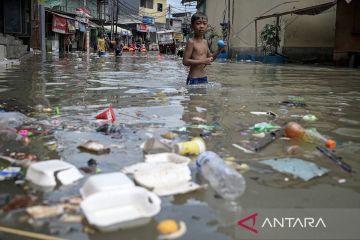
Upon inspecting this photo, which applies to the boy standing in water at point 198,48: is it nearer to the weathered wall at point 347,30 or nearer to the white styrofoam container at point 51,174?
the white styrofoam container at point 51,174

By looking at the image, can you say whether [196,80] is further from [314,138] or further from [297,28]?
[297,28]

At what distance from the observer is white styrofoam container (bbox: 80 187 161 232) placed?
6.08ft

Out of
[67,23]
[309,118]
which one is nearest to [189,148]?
[309,118]

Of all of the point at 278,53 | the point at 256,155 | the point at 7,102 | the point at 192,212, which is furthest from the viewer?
the point at 278,53

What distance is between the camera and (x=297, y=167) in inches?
108

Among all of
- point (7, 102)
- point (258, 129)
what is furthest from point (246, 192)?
point (7, 102)

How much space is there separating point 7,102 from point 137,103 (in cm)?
164

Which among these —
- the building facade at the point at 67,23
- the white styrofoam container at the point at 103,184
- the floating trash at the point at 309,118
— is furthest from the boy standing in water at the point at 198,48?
the building facade at the point at 67,23

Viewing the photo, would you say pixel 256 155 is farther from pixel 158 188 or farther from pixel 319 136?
pixel 158 188

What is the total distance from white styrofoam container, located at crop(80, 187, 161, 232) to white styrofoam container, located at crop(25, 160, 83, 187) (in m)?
0.48

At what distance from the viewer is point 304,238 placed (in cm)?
190

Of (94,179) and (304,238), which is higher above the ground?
(94,179)

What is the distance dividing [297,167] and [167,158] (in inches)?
33.4

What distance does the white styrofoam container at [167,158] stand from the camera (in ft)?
9.01
